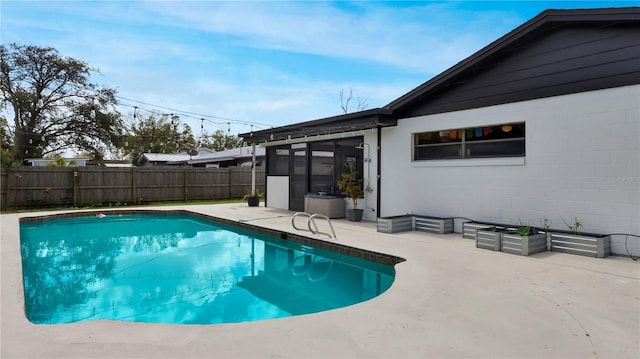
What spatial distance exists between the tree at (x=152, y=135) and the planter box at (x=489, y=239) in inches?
1241

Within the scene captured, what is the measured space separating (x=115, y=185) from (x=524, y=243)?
1430 centimetres

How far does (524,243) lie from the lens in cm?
554

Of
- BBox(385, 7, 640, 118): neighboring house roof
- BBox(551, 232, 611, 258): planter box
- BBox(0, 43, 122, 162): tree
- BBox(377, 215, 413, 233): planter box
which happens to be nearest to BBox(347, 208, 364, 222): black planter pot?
BBox(377, 215, 413, 233): planter box

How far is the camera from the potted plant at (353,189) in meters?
9.59

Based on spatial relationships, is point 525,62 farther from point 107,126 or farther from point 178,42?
point 107,126

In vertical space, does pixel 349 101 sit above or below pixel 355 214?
above

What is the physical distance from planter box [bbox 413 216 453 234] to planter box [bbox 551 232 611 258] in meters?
2.06

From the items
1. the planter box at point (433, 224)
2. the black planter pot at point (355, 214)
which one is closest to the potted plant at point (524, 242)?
the planter box at point (433, 224)

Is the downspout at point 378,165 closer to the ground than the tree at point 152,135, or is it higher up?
closer to the ground

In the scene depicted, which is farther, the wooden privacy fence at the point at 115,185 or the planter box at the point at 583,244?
the wooden privacy fence at the point at 115,185

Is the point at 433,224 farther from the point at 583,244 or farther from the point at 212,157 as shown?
the point at 212,157

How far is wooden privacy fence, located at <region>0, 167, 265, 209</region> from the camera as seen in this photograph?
1273 cm

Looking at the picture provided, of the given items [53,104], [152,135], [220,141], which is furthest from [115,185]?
[220,141]

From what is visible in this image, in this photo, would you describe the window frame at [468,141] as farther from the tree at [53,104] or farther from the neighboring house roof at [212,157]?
the tree at [53,104]
